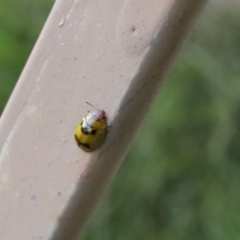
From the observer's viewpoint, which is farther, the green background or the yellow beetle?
the green background

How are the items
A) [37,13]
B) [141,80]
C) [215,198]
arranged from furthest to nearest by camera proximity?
1. [37,13]
2. [215,198]
3. [141,80]

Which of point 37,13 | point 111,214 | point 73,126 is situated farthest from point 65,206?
point 37,13

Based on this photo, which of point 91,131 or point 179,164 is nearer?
A: point 91,131

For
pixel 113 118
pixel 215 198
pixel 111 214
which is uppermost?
pixel 113 118

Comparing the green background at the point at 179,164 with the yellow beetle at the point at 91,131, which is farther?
the green background at the point at 179,164

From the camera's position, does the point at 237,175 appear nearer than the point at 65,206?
No

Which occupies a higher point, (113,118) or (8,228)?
(113,118)

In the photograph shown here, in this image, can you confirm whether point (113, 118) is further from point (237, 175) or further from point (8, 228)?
point (237, 175)

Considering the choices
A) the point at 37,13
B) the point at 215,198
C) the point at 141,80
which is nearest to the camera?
the point at 141,80
